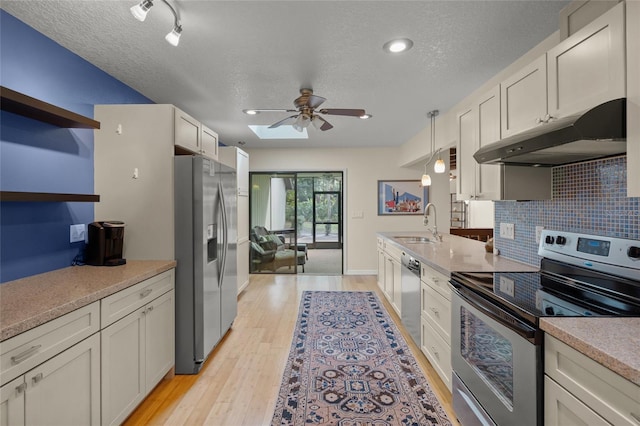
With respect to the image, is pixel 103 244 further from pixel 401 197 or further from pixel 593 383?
pixel 401 197

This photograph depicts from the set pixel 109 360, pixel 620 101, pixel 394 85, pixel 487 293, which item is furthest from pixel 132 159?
Result: pixel 620 101

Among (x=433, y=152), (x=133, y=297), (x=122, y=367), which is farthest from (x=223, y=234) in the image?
(x=433, y=152)

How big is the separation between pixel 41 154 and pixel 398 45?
8.15 feet

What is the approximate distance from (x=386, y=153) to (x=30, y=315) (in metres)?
5.51

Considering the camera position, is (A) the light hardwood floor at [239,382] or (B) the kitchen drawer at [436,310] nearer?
(A) the light hardwood floor at [239,382]

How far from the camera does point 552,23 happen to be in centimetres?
186

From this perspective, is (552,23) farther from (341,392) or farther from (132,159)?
(132,159)

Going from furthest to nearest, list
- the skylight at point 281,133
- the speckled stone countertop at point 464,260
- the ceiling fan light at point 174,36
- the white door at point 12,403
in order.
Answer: the skylight at point 281,133, the speckled stone countertop at point 464,260, the ceiling fan light at point 174,36, the white door at point 12,403

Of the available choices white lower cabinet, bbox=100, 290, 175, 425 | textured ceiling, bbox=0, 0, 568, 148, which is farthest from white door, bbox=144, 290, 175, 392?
textured ceiling, bbox=0, 0, 568, 148

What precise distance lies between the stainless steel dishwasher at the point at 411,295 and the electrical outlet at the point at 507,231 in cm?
70

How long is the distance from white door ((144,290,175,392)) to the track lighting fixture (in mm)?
1669

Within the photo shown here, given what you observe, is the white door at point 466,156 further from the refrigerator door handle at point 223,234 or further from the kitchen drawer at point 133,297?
the kitchen drawer at point 133,297

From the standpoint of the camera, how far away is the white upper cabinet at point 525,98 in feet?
5.31

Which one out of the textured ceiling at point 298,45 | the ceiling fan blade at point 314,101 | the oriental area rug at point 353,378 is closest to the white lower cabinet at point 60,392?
the oriental area rug at point 353,378
